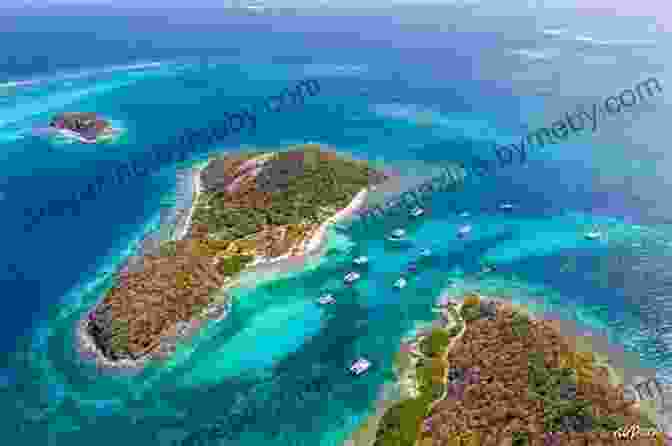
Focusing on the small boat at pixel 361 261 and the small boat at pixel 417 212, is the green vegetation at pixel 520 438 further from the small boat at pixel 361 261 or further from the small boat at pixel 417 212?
the small boat at pixel 417 212

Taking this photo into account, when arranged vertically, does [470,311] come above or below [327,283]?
above

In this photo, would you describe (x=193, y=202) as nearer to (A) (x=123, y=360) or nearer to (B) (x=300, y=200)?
(B) (x=300, y=200)

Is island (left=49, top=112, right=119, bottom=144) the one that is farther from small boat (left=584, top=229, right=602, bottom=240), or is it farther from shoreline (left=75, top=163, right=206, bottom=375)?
small boat (left=584, top=229, right=602, bottom=240)

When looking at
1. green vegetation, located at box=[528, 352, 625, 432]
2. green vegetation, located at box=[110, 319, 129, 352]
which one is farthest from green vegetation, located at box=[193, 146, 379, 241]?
green vegetation, located at box=[528, 352, 625, 432]

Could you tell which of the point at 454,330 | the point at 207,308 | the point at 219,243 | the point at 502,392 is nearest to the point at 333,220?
the point at 219,243

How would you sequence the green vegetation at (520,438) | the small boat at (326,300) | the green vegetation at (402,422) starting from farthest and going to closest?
the small boat at (326,300)
the green vegetation at (402,422)
the green vegetation at (520,438)

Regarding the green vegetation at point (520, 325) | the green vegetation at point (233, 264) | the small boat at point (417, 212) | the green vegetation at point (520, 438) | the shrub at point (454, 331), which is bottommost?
the green vegetation at point (233, 264)

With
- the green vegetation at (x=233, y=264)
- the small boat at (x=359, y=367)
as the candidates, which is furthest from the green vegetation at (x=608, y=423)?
the green vegetation at (x=233, y=264)
